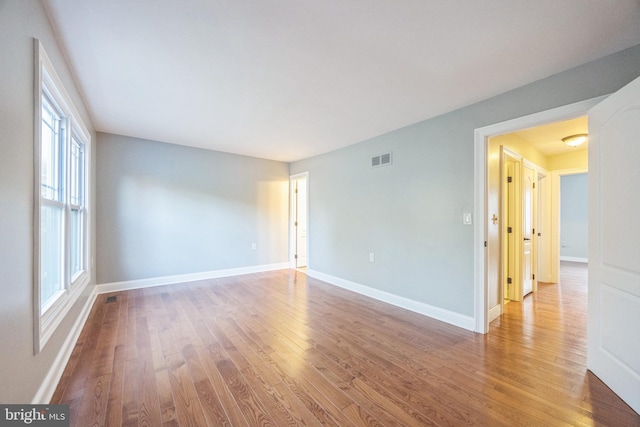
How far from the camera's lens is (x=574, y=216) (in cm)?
714

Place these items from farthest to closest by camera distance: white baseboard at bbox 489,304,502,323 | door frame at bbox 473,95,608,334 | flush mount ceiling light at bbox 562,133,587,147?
1. flush mount ceiling light at bbox 562,133,587,147
2. white baseboard at bbox 489,304,502,323
3. door frame at bbox 473,95,608,334

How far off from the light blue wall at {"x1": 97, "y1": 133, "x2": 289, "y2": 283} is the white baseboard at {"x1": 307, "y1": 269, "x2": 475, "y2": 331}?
6.25ft

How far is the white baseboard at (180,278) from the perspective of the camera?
13.2ft

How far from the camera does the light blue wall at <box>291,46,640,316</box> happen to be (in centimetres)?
222

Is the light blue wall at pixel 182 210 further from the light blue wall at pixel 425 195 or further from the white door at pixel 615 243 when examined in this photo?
the white door at pixel 615 243

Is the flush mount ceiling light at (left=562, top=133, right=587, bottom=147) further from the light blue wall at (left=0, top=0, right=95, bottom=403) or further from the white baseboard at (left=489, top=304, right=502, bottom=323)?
the light blue wall at (left=0, top=0, right=95, bottom=403)

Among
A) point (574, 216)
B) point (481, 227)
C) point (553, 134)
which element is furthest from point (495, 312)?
point (574, 216)

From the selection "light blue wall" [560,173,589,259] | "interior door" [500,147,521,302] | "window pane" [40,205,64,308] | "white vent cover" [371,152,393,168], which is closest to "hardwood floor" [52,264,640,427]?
"interior door" [500,147,521,302]

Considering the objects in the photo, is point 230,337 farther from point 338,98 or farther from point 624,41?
point 624,41

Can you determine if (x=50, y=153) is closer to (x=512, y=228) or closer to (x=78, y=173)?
(x=78, y=173)

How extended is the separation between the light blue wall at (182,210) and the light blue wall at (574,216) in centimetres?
799

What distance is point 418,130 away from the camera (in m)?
3.35

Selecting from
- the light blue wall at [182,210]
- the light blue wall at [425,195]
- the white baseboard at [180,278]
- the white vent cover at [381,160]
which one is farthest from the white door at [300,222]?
the white vent cover at [381,160]

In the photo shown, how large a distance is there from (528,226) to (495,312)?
1.85 metres
